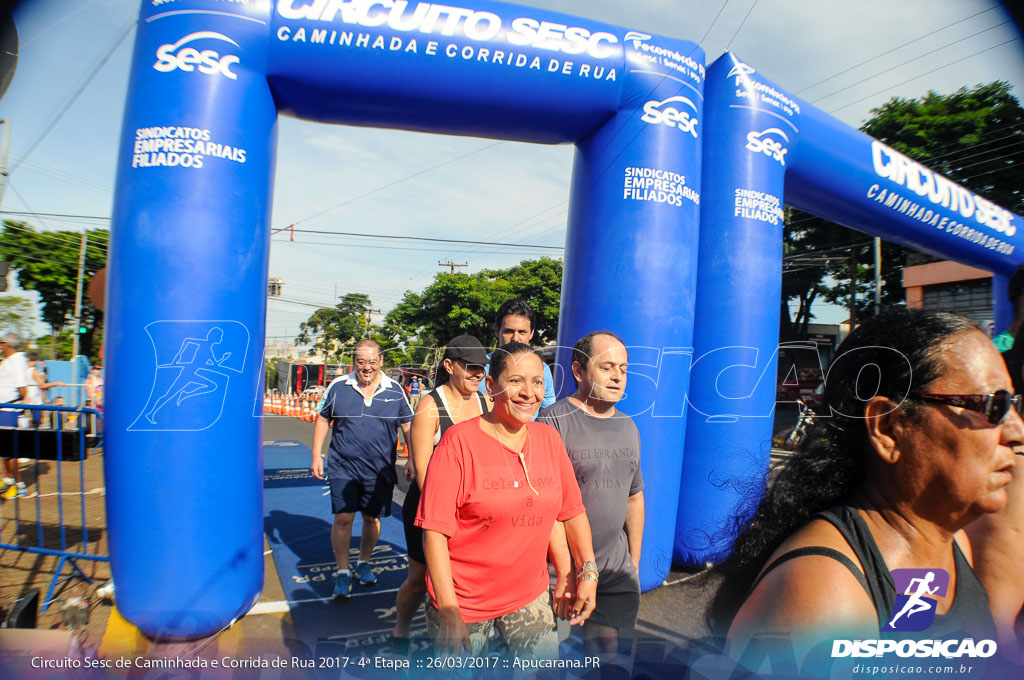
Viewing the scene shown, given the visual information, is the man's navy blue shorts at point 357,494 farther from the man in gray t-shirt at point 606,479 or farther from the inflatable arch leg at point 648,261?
the man in gray t-shirt at point 606,479

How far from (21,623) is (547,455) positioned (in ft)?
6.60

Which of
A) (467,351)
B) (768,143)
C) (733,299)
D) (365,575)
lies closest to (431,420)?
(467,351)

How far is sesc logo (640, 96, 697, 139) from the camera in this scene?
3666 mm

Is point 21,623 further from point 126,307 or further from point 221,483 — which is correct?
point 126,307

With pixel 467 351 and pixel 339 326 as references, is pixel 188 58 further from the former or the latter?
pixel 467 351

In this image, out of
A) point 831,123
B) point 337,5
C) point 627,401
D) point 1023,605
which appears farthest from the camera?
point 831,123

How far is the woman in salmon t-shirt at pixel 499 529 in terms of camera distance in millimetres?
1979

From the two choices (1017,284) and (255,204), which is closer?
(1017,284)

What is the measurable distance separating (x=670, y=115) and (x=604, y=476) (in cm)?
254

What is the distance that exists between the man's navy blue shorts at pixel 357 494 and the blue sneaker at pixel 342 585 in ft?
1.32

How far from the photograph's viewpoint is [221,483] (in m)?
2.94

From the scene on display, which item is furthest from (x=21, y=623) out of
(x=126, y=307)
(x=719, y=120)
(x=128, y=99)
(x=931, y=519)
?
(x=719, y=120)
